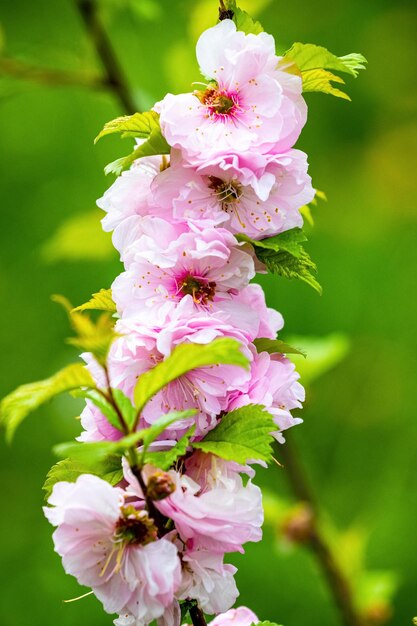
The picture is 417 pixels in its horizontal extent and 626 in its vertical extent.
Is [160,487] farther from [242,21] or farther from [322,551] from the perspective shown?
[322,551]

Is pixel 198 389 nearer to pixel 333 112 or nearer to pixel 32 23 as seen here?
pixel 333 112

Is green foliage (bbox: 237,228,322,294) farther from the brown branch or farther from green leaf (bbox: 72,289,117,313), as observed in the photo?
the brown branch

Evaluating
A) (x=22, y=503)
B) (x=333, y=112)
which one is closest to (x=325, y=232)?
(x=333, y=112)

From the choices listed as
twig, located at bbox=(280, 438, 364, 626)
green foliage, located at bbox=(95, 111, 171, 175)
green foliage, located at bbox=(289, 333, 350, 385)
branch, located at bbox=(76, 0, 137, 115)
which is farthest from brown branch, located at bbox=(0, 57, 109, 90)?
green foliage, located at bbox=(95, 111, 171, 175)

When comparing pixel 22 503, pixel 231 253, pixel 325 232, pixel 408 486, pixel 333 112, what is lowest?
pixel 408 486

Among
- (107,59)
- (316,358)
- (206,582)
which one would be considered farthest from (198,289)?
(107,59)

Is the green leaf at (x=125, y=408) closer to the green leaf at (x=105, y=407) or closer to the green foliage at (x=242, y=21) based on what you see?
the green leaf at (x=105, y=407)

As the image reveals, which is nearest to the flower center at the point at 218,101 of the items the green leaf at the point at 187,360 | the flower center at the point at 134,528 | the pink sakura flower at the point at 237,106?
the pink sakura flower at the point at 237,106
